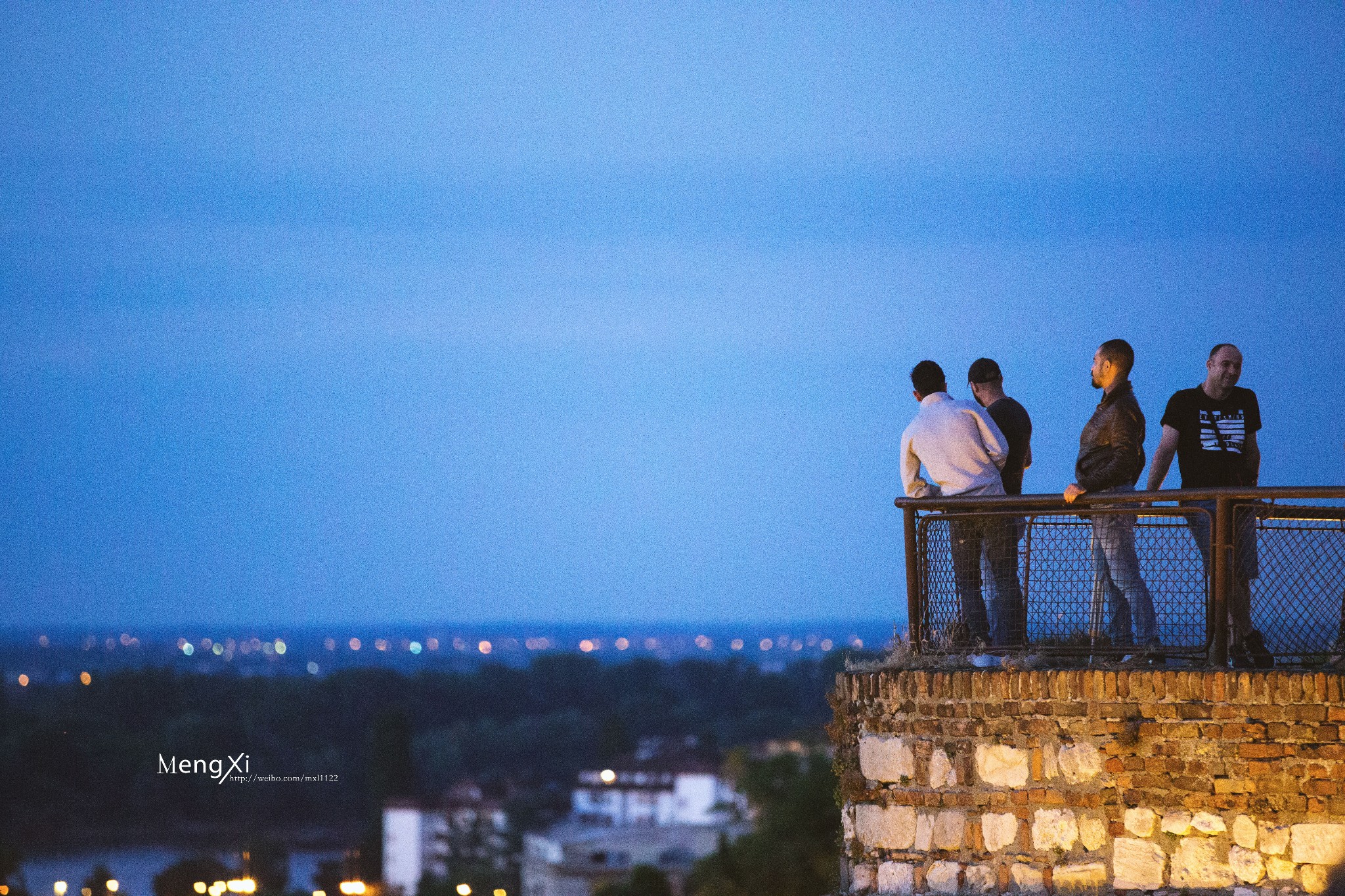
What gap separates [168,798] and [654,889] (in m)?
24.1

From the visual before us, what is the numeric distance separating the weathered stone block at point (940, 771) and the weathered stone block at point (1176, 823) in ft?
2.94

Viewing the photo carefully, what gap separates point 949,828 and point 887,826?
0.97 feet

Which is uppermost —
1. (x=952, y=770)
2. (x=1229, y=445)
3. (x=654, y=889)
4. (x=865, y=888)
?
(x=1229, y=445)

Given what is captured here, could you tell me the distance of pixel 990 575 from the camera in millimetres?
7457

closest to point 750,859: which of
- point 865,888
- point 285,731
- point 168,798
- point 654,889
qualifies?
point 654,889

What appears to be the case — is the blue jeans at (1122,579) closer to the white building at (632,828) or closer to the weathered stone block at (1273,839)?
the weathered stone block at (1273,839)

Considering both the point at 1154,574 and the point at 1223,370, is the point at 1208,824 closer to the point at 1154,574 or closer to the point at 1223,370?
the point at 1154,574

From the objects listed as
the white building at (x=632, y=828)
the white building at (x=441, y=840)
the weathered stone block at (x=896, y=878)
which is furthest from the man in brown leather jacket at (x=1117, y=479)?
the white building at (x=441, y=840)

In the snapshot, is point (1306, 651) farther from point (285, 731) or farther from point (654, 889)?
point (285, 731)

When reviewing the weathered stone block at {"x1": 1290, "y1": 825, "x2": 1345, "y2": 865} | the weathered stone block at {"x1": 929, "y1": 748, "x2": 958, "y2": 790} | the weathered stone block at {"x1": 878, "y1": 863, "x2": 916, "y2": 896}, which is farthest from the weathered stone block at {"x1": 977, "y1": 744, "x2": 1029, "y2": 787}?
the weathered stone block at {"x1": 1290, "y1": 825, "x2": 1345, "y2": 865}

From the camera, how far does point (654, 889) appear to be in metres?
44.1

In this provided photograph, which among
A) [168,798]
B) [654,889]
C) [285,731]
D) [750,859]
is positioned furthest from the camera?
[285,731]

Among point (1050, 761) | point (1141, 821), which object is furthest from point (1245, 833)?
point (1050, 761)

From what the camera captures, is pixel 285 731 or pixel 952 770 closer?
pixel 952 770
